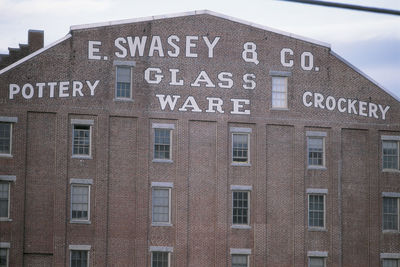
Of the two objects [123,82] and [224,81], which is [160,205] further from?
[224,81]

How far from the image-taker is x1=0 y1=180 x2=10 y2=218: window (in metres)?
35.7

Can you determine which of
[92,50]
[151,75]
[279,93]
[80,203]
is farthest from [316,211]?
[92,50]

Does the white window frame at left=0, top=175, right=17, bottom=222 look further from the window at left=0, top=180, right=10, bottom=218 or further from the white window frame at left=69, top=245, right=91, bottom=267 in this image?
the white window frame at left=69, top=245, right=91, bottom=267

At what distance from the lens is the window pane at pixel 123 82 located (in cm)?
3771

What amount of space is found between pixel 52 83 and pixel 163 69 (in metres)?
5.81


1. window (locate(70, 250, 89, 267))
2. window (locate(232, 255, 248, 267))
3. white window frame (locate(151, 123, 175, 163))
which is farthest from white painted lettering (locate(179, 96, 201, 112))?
window (locate(70, 250, 89, 267))

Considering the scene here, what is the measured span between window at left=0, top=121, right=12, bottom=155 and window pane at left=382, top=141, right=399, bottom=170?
20.3 meters

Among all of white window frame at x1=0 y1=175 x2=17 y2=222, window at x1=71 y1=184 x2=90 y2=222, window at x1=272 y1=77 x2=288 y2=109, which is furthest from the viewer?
window at x1=272 y1=77 x2=288 y2=109

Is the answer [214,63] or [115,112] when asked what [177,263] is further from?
[214,63]

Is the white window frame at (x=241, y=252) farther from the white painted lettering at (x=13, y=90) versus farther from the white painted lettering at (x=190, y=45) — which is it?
the white painted lettering at (x=13, y=90)

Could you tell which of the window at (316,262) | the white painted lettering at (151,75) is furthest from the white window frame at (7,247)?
the window at (316,262)

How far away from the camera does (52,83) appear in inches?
1452

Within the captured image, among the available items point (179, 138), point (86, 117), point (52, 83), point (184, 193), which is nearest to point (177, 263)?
point (184, 193)

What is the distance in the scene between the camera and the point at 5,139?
118ft
